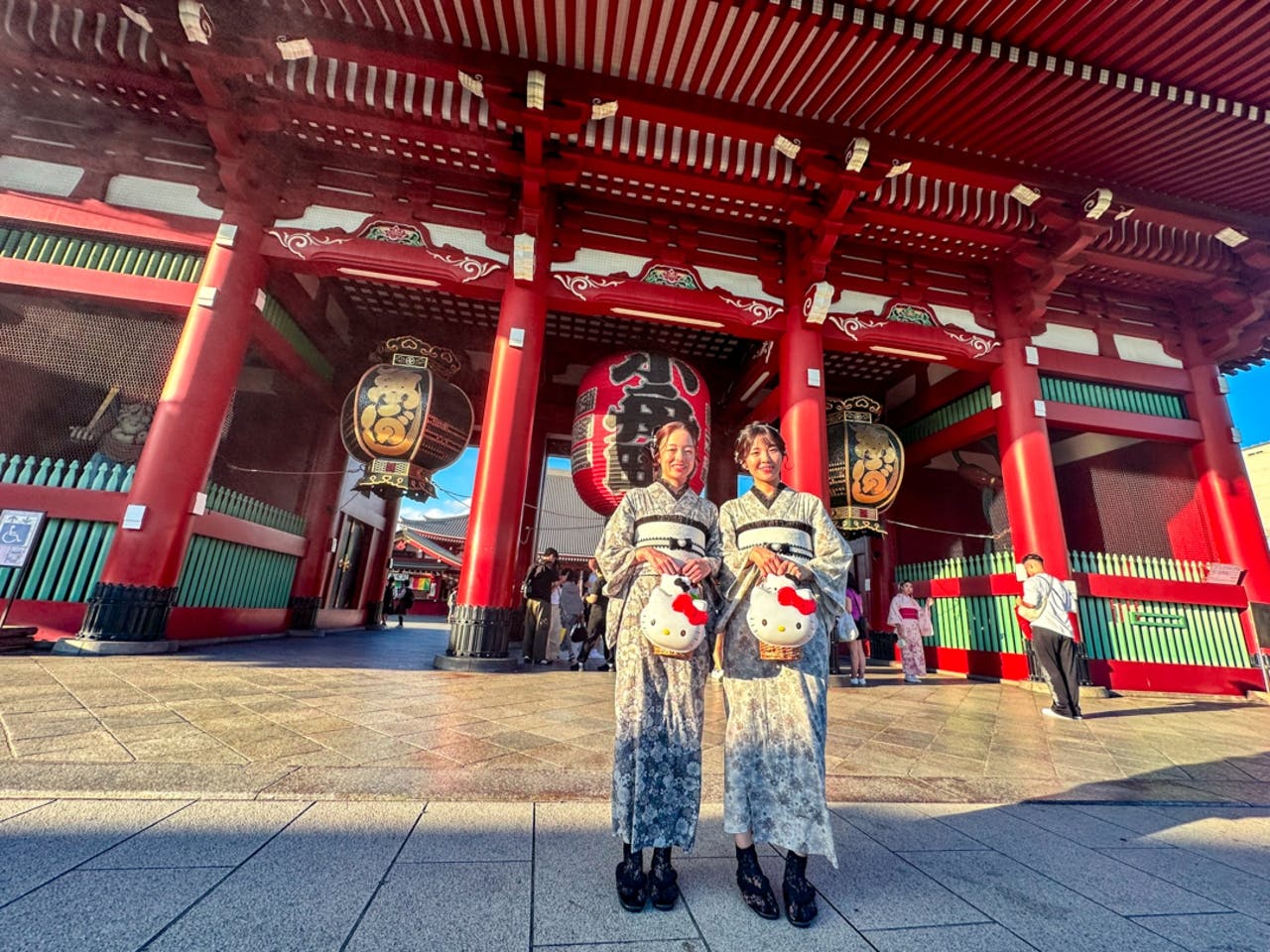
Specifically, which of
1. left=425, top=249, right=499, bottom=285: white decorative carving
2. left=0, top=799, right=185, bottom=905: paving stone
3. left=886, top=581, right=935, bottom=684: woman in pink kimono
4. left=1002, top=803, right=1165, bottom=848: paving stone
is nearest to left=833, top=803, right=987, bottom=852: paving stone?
left=1002, top=803, right=1165, bottom=848: paving stone

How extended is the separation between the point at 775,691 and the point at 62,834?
2.20 m

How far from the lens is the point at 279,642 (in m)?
6.97

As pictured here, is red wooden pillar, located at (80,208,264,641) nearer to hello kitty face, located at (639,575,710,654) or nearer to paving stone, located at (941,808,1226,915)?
hello kitty face, located at (639,575,710,654)

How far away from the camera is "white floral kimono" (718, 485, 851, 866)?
5.05 feet

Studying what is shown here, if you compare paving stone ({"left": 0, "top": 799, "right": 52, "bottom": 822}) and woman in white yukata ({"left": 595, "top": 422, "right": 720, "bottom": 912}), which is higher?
woman in white yukata ({"left": 595, "top": 422, "right": 720, "bottom": 912})

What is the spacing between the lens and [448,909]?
1.28 meters

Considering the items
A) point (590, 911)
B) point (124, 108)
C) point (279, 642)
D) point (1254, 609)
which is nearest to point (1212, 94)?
point (1254, 609)

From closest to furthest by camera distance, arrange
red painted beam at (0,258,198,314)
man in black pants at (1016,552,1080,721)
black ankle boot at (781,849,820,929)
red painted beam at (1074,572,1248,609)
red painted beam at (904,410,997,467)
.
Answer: black ankle boot at (781,849,820,929)
man in black pants at (1016,552,1080,721)
red painted beam at (0,258,198,314)
red painted beam at (1074,572,1248,609)
red painted beam at (904,410,997,467)

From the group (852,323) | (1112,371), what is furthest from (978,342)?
(1112,371)

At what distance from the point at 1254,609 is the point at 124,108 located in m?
15.3

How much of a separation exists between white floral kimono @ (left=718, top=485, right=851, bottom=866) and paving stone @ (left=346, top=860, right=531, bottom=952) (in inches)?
25.1

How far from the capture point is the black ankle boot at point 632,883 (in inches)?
53.6

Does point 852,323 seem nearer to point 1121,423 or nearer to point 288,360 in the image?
point 1121,423

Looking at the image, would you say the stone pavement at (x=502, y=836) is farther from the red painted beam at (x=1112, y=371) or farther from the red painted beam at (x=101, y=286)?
the red painted beam at (x=1112, y=371)
